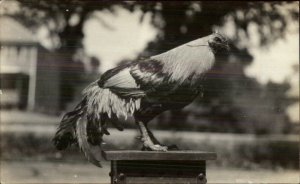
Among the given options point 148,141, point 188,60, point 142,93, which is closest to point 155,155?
point 148,141

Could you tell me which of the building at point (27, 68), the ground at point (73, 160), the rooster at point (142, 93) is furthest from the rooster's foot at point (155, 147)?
the building at point (27, 68)

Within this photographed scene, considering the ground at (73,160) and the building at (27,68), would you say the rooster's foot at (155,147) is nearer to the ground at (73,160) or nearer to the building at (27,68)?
the ground at (73,160)

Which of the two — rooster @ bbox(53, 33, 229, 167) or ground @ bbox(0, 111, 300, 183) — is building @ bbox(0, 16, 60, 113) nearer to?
ground @ bbox(0, 111, 300, 183)

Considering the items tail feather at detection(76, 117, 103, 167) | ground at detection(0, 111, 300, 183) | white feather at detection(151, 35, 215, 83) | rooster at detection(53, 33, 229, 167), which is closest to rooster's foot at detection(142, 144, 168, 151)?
rooster at detection(53, 33, 229, 167)

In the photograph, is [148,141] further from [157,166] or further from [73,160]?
[73,160]

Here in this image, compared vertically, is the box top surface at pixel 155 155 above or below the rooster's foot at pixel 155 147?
below
